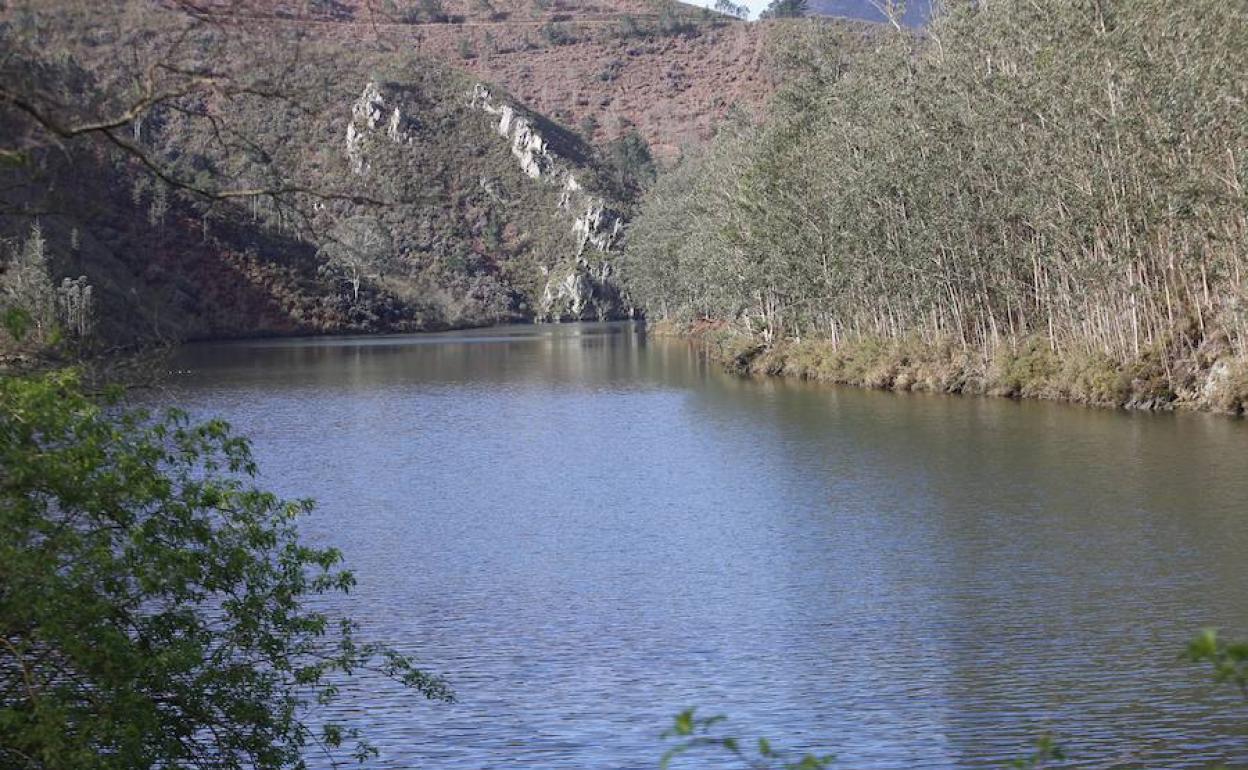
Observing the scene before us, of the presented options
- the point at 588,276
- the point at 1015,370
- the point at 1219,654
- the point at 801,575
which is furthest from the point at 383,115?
the point at 1219,654

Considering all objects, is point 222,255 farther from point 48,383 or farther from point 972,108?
point 48,383

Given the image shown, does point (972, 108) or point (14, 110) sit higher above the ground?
point (972, 108)

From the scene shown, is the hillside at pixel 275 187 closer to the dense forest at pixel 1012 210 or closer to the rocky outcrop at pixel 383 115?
the rocky outcrop at pixel 383 115

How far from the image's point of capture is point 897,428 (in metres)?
44.5

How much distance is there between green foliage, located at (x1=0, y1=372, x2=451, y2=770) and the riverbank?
119ft

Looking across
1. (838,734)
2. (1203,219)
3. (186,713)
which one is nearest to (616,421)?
(1203,219)

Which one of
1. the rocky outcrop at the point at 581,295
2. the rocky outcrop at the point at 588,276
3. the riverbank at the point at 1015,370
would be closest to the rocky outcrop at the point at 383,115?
the rocky outcrop at the point at 588,276

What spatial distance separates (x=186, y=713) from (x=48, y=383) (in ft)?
9.55

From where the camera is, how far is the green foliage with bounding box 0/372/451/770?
1045 centimetres

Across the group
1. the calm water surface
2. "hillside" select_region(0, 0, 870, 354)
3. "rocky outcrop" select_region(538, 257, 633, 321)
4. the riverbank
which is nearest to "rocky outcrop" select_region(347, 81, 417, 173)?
"hillside" select_region(0, 0, 870, 354)

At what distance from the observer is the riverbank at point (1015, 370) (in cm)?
4384

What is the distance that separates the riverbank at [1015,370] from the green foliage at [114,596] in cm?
3616

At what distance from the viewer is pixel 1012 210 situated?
165 feet

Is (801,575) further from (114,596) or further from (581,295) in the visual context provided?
(581,295)
